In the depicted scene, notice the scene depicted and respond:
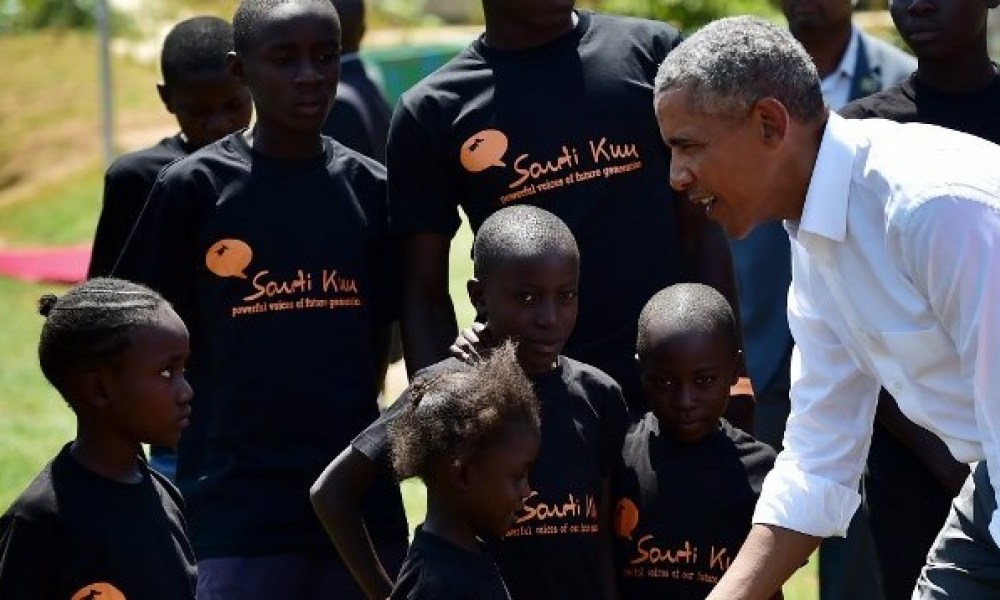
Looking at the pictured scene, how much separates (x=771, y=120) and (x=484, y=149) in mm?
1205

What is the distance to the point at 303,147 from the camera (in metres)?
5.29

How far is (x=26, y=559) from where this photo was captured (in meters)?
4.06

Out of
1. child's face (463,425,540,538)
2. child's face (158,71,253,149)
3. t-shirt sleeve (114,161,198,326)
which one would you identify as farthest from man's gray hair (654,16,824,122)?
child's face (158,71,253,149)

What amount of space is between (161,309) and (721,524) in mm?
1513

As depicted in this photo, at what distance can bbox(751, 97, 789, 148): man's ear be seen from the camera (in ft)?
13.4

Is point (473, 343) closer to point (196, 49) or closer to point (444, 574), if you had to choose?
point (444, 574)

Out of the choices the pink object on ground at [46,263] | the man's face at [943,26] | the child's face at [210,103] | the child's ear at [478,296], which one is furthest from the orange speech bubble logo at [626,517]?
the pink object on ground at [46,263]

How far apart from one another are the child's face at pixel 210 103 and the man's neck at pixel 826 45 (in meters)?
2.09

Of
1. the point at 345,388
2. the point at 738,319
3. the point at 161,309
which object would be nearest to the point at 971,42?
the point at 738,319

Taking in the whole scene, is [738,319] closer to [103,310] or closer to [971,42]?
[971,42]

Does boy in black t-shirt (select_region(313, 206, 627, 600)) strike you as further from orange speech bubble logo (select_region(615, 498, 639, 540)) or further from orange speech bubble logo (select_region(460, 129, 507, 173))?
orange speech bubble logo (select_region(460, 129, 507, 173))

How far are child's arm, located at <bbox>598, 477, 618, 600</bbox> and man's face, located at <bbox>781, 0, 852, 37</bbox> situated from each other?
2.65m

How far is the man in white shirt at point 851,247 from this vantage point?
379 cm

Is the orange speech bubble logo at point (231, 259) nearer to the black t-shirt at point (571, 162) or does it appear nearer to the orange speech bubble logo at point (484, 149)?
the black t-shirt at point (571, 162)
